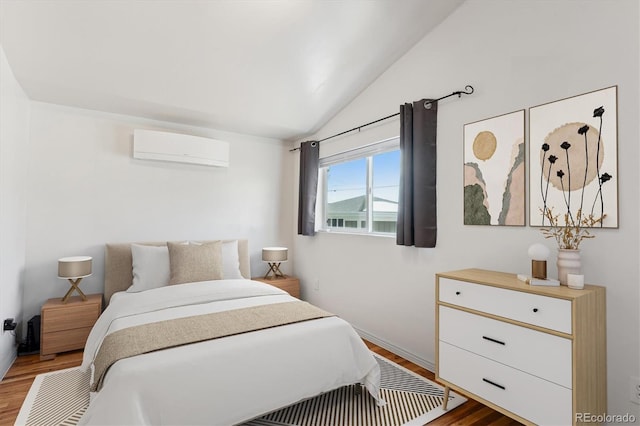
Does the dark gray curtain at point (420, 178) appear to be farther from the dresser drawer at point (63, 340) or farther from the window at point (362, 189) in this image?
the dresser drawer at point (63, 340)

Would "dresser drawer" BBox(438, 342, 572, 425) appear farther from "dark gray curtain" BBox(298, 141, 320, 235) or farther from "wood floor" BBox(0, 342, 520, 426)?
"dark gray curtain" BBox(298, 141, 320, 235)

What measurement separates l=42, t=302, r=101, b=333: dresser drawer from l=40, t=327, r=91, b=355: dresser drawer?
3 cm

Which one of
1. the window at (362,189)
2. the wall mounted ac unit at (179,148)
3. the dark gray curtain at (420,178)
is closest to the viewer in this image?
the dark gray curtain at (420,178)

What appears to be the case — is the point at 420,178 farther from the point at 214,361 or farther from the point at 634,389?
the point at 214,361

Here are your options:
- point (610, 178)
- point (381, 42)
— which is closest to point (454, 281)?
point (610, 178)

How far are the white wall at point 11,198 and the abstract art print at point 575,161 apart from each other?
366 cm

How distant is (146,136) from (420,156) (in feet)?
9.25

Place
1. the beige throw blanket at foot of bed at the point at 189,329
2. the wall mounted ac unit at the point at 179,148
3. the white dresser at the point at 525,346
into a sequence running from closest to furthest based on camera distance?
the white dresser at the point at 525,346 → the beige throw blanket at foot of bed at the point at 189,329 → the wall mounted ac unit at the point at 179,148

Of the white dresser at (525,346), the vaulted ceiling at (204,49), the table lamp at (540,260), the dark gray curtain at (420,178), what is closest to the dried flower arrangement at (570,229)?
the table lamp at (540,260)

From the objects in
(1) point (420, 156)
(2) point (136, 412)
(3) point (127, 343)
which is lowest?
(2) point (136, 412)

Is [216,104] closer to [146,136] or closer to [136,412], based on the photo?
[146,136]

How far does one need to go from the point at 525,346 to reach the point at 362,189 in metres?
2.29

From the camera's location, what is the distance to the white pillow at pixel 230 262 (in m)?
3.49

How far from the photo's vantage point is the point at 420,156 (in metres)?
2.66
